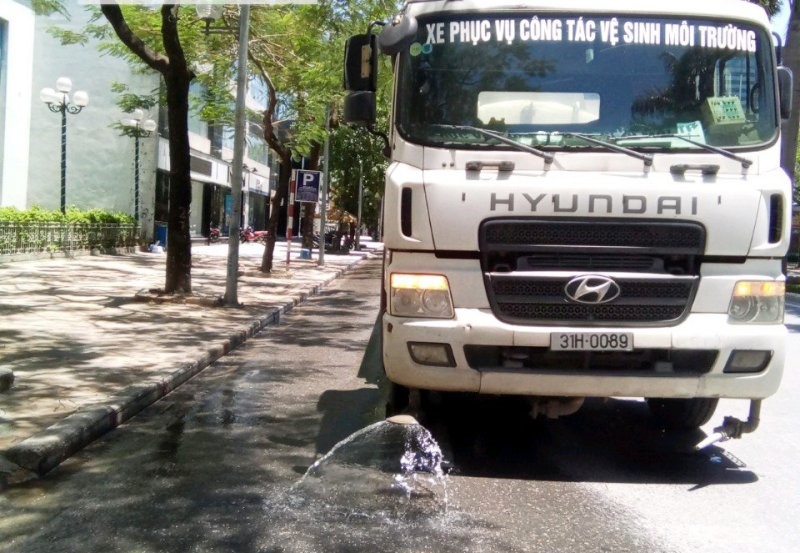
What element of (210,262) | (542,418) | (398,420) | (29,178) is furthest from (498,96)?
(29,178)

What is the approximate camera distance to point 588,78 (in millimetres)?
5770

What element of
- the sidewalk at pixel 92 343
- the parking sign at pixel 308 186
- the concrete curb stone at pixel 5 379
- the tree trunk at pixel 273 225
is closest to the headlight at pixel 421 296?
the sidewalk at pixel 92 343

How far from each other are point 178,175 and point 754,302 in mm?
11196

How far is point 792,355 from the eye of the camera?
12.1m

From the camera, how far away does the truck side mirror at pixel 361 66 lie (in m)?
6.34

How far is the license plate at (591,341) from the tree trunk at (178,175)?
10.4 m

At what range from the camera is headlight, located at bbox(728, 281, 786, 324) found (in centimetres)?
544

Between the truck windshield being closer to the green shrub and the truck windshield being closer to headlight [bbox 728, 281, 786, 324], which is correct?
headlight [bbox 728, 281, 786, 324]

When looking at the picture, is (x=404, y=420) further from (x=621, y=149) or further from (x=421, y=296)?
(x=621, y=149)

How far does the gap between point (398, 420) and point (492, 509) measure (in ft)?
4.37

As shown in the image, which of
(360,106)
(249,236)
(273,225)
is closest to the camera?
(360,106)

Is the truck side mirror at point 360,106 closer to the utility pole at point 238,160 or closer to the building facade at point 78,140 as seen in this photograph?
the utility pole at point 238,160

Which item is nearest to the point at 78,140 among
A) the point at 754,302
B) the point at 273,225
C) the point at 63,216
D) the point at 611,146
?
the point at 63,216

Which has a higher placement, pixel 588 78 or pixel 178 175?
pixel 588 78
